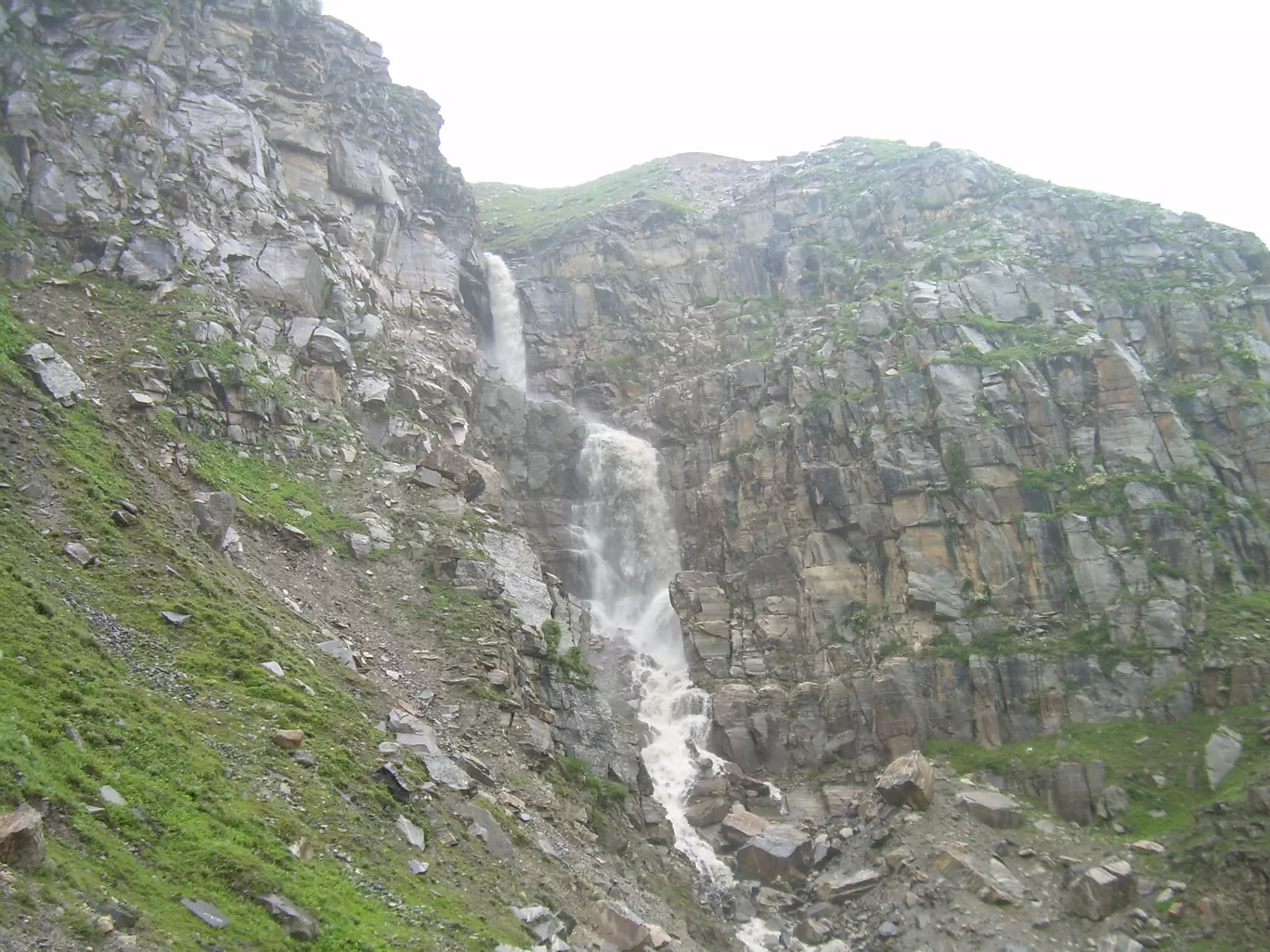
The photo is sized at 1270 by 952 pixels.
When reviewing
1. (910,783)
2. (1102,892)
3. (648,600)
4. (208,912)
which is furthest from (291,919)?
(648,600)

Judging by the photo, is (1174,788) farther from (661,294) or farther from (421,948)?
(661,294)

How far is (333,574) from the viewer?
30.5 m

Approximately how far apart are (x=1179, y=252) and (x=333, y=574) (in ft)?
191

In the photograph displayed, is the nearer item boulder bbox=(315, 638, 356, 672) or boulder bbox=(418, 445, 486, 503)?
boulder bbox=(315, 638, 356, 672)

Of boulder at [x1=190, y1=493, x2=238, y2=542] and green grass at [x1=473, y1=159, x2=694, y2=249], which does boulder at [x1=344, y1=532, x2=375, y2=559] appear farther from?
green grass at [x1=473, y1=159, x2=694, y2=249]

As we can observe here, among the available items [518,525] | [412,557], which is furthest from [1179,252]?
[412,557]

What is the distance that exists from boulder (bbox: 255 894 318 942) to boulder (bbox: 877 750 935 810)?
26.3 metres

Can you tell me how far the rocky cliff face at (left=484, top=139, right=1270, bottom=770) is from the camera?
39562mm

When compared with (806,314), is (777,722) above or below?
below

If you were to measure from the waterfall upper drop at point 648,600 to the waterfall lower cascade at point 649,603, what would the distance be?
49 mm

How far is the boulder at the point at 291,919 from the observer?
44.0 feet

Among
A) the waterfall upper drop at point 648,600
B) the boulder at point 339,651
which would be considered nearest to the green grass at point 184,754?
the boulder at point 339,651

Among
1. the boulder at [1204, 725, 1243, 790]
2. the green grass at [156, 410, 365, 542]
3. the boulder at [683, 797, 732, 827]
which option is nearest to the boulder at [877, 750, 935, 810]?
the boulder at [683, 797, 732, 827]

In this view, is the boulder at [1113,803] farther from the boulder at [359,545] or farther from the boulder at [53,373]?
the boulder at [53,373]
